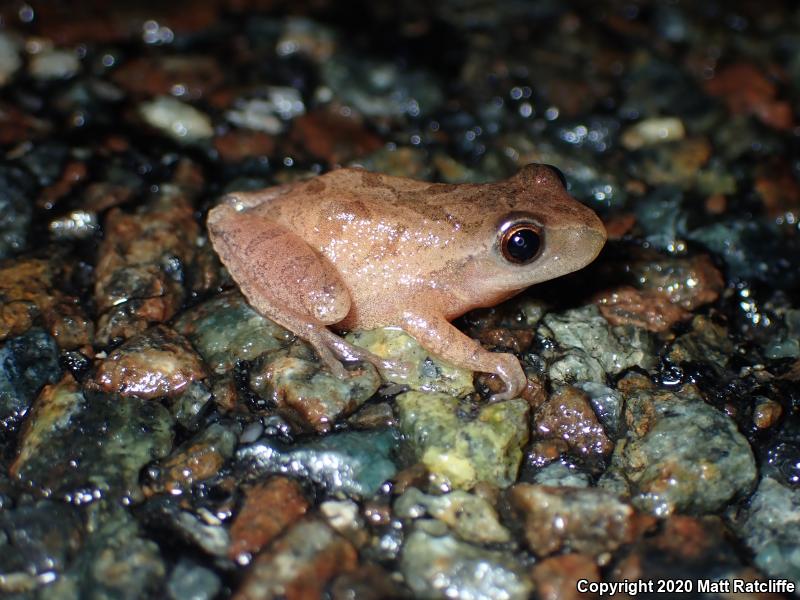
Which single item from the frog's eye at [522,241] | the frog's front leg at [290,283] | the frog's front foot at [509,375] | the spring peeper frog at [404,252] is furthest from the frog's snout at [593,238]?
the frog's front leg at [290,283]

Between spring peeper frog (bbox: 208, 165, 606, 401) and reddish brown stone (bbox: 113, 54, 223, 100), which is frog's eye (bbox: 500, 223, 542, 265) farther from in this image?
reddish brown stone (bbox: 113, 54, 223, 100)

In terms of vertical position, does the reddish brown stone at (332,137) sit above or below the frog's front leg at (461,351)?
below

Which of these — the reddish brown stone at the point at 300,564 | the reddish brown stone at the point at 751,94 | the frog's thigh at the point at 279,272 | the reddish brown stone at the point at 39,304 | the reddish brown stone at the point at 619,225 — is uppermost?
the reddish brown stone at the point at 751,94

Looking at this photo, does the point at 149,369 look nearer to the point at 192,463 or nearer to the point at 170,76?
the point at 192,463

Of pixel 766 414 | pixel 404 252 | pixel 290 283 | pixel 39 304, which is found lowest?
pixel 39 304

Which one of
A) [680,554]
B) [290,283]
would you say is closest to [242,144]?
[290,283]

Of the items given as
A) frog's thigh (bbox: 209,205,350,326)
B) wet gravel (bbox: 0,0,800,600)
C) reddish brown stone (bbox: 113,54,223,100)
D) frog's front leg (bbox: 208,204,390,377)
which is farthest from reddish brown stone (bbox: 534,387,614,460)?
reddish brown stone (bbox: 113,54,223,100)

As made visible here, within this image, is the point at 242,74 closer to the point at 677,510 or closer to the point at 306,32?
the point at 306,32

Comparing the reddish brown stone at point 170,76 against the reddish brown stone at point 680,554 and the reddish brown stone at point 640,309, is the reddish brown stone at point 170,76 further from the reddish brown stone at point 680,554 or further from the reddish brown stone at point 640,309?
the reddish brown stone at point 680,554

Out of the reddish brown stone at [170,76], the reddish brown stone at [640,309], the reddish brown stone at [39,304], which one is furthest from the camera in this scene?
the reddish brown stone at [170,76]
